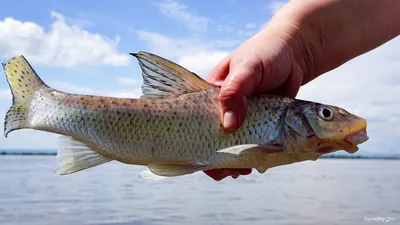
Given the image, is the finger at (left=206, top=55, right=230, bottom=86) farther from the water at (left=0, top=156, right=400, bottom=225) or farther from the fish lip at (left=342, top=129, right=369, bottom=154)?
the water at (left=0, top=156, right=400, bottom=225)

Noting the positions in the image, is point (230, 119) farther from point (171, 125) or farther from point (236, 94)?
point (171, 125)

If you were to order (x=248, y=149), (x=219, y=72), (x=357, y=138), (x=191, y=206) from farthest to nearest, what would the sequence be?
(x=191, y=206) < (x=219, y=72) < (x=357, y=138) < (x=248, y=149)

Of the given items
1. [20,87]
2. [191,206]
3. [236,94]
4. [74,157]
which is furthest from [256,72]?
[191,206]

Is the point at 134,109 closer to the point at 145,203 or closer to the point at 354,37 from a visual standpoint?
the point at 354,37

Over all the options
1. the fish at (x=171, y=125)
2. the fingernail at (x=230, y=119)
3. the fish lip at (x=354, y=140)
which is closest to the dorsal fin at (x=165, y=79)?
the fish at (x=171, y=125)

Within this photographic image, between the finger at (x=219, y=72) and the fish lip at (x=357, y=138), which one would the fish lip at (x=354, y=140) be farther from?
the finger at (x=219, y=72)

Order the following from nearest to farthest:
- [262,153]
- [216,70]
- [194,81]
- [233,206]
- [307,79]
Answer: [262,153], [194,81], [216,70], [307,79], [233,206]

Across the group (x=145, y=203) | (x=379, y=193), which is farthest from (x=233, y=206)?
(x=379, y=193)
